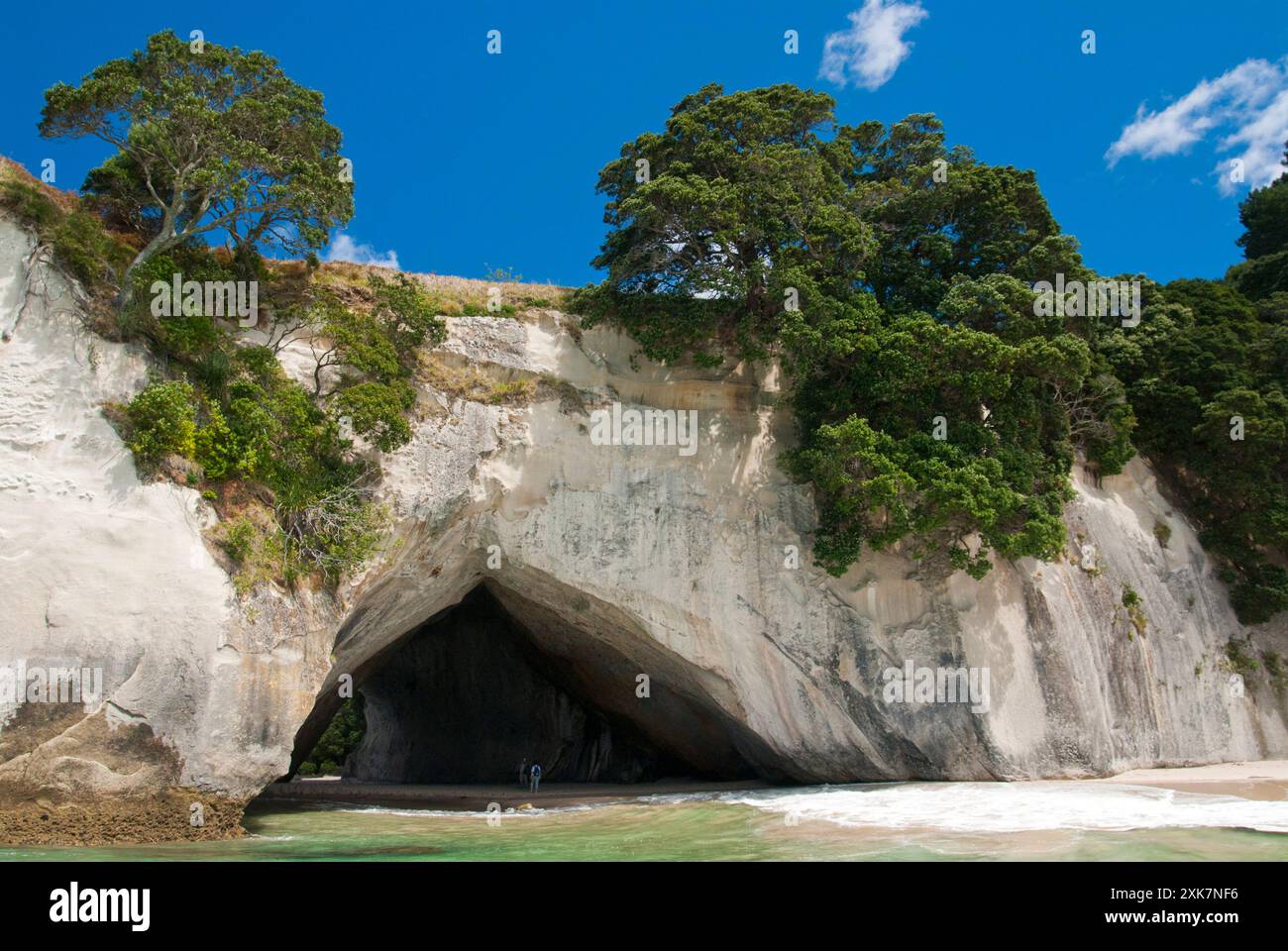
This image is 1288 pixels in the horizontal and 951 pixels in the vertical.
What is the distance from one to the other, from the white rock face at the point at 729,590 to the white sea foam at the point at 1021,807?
168 centimetres

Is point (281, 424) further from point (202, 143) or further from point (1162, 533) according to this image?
point (1162, 533)

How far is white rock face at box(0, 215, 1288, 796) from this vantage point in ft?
52.3

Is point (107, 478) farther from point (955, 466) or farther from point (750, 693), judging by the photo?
point (955, 466)

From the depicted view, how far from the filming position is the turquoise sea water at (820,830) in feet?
36.0

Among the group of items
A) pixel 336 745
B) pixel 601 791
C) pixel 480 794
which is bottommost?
pixel 336 745

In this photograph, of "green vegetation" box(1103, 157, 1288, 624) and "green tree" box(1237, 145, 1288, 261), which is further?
"green tree" box(1237, 145, 1288, 261)

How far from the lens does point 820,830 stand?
43.4ft

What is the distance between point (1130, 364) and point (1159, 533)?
424cm
